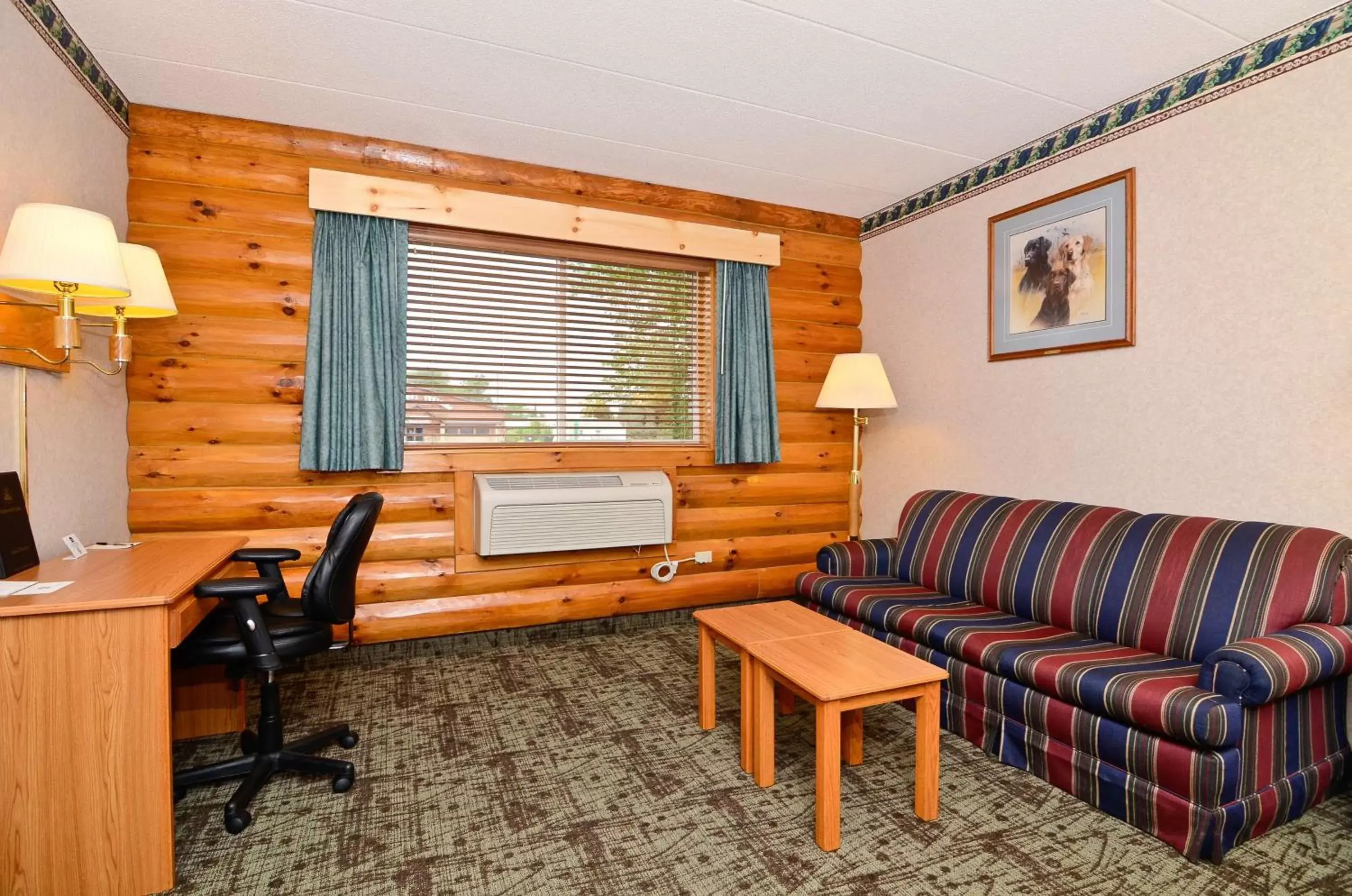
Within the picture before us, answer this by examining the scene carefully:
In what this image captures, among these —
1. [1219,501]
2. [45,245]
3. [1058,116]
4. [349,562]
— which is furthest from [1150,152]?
[45,245]

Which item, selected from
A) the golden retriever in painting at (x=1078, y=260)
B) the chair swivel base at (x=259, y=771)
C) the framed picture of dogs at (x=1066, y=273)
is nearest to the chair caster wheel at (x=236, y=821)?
the chair swivel base at (x=259, y=771)

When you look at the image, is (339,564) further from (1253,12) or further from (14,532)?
(1253,12)

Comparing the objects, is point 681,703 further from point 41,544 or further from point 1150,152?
point 1150,152

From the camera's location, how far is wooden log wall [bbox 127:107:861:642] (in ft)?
10.6

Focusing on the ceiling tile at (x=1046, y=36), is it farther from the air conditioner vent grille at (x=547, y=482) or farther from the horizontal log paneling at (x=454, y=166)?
the air conditioner vent grille at (x=547, y=482)

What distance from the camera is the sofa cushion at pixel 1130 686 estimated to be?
1.94 m

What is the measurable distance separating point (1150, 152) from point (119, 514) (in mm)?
4958

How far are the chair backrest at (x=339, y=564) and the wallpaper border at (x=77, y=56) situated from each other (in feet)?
6.56

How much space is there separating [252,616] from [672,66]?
2585mm

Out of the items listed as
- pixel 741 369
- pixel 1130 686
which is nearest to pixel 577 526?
pixel 741 369

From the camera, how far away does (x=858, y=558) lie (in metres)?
3.78

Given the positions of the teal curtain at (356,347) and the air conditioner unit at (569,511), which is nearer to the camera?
the teal curtain at (356,347)

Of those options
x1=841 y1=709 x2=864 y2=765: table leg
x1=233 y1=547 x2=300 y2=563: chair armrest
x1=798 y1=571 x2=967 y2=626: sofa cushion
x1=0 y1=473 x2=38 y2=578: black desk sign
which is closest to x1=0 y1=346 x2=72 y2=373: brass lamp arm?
x1=0 y1=473 x2=38 y2=578: black desk sign

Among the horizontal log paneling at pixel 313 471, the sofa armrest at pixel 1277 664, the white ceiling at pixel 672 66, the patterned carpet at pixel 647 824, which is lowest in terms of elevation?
the patterned carpet at pixel 647 824
